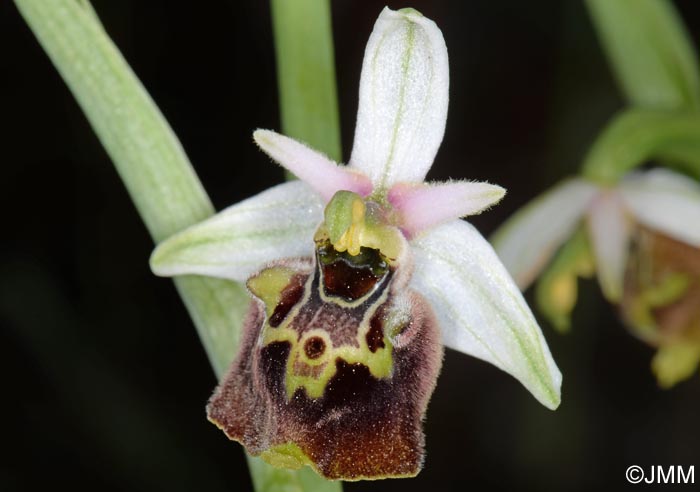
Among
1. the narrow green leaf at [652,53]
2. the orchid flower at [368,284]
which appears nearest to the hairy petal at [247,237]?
the orchid flower at [368,284]

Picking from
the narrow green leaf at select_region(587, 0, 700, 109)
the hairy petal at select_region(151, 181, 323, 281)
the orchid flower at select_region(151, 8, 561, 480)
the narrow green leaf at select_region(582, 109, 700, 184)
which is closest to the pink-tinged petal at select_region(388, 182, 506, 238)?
the orchid flower at select_region(151, 8, 561, 480)

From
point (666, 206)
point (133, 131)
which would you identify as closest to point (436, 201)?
point (133, 131)

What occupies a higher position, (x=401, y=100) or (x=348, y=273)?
(x=401, y=100)

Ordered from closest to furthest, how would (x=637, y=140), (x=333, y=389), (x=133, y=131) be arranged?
(x=333, y=389) → (x=133, y=131) → (x=637, y=140)

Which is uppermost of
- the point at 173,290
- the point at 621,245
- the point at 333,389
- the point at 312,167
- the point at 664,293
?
the point at 312,167

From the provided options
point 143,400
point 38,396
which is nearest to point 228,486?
point 143,400

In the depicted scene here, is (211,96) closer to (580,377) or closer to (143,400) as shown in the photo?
(143,400)

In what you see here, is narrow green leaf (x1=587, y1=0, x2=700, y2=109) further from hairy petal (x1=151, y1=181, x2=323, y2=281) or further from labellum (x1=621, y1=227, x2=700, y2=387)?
hairy petal (x1=151, y1=181, x2=323, y2=281)

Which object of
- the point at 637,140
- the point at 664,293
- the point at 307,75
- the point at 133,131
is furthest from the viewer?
the point at 664,293

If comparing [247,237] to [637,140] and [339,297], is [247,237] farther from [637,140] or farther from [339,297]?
[637,140]
